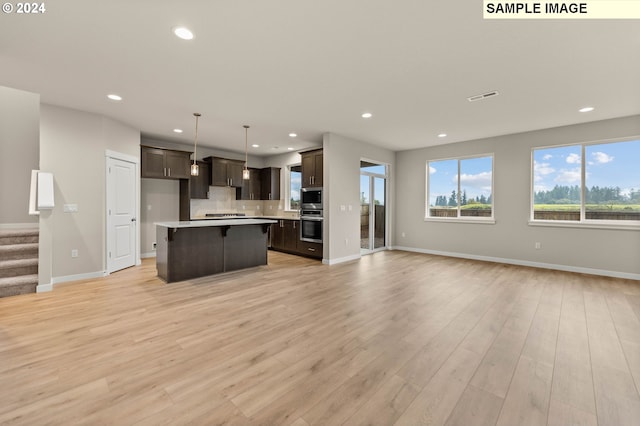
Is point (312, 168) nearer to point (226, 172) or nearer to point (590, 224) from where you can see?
point (226, 172)

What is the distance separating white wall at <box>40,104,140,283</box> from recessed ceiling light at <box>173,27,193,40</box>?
3.31m

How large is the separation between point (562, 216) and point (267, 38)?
6.30 metres

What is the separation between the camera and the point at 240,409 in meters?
1.64

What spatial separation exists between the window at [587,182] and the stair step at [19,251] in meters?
9.04

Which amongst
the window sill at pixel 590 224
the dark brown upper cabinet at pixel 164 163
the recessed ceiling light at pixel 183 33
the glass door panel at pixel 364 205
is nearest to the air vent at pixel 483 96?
the window sill at pixel 590 224

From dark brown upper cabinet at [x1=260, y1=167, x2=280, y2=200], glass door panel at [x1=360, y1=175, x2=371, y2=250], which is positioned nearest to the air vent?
glass door panel at [x1=360, y1=175, x2=371, y2=250]

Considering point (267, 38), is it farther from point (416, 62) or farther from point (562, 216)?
point (562, 216)

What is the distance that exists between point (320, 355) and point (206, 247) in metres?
3.20

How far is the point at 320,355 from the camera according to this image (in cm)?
224

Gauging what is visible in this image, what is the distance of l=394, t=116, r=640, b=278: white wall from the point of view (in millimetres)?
4781

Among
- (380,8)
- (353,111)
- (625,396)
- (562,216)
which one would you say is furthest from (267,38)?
(562,216)

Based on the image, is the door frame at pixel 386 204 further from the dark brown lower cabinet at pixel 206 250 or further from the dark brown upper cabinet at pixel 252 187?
the dark brown upper cabinet at pixel 252 187

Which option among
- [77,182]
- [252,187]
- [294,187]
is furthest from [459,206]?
[77,182]

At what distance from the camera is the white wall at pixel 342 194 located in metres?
5.81
